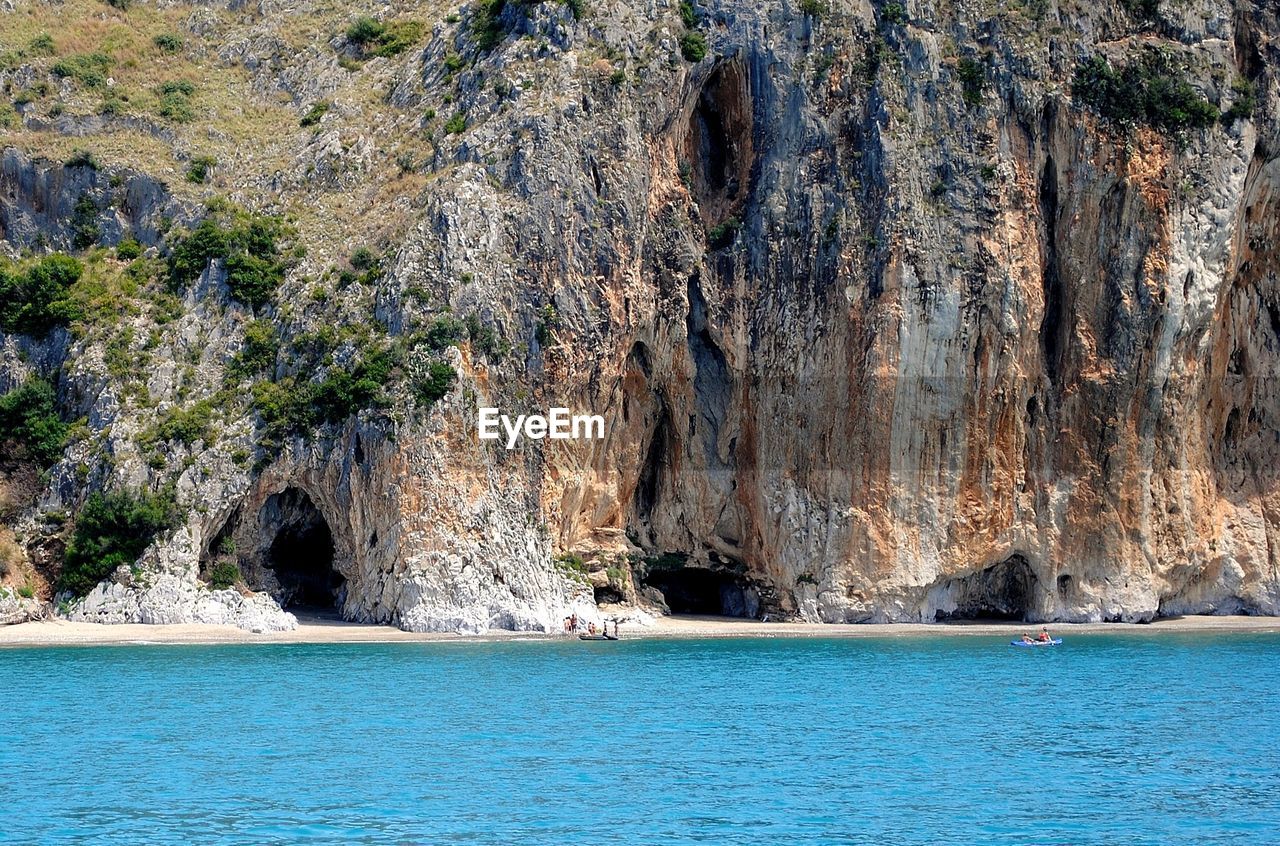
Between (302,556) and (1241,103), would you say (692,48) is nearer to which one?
(1241,103)

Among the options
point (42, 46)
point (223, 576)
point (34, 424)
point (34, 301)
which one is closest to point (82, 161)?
point (34, 301)

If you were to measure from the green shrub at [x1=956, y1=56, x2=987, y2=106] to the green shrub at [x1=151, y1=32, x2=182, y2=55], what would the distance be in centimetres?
3392

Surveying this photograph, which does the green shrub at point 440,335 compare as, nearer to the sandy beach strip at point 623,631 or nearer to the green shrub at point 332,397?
the green shrub at point 332,397

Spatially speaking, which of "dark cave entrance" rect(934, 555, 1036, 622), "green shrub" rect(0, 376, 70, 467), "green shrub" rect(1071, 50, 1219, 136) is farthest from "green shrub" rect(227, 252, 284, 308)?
"green shrub" rect(1071, 50, 1219, 136)

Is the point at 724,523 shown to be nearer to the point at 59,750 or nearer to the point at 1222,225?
the point at 1222,225

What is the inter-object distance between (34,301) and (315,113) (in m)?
14.3

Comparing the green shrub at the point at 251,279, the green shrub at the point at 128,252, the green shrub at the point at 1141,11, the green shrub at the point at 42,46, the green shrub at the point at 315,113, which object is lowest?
the green shrub at the point at 251,279

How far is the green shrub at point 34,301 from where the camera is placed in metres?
54.1

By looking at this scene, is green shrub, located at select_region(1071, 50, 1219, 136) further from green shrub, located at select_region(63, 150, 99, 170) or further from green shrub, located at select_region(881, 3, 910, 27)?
green shrub, located at select_region(63, 150, 99, 170)

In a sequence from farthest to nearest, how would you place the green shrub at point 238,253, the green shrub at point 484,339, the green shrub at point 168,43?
the green shrub at point 168,43 < the green shrub at point 238,253 < the green shrub at point 484,339

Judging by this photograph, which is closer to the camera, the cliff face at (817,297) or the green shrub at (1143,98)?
the cliff face at (817,297)

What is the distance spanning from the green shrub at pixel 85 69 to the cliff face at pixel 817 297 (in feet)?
16.4

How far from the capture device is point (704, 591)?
59.2 m

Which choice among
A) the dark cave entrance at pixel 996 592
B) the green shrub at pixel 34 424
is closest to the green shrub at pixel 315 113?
the green shrub at pixel 34 424
